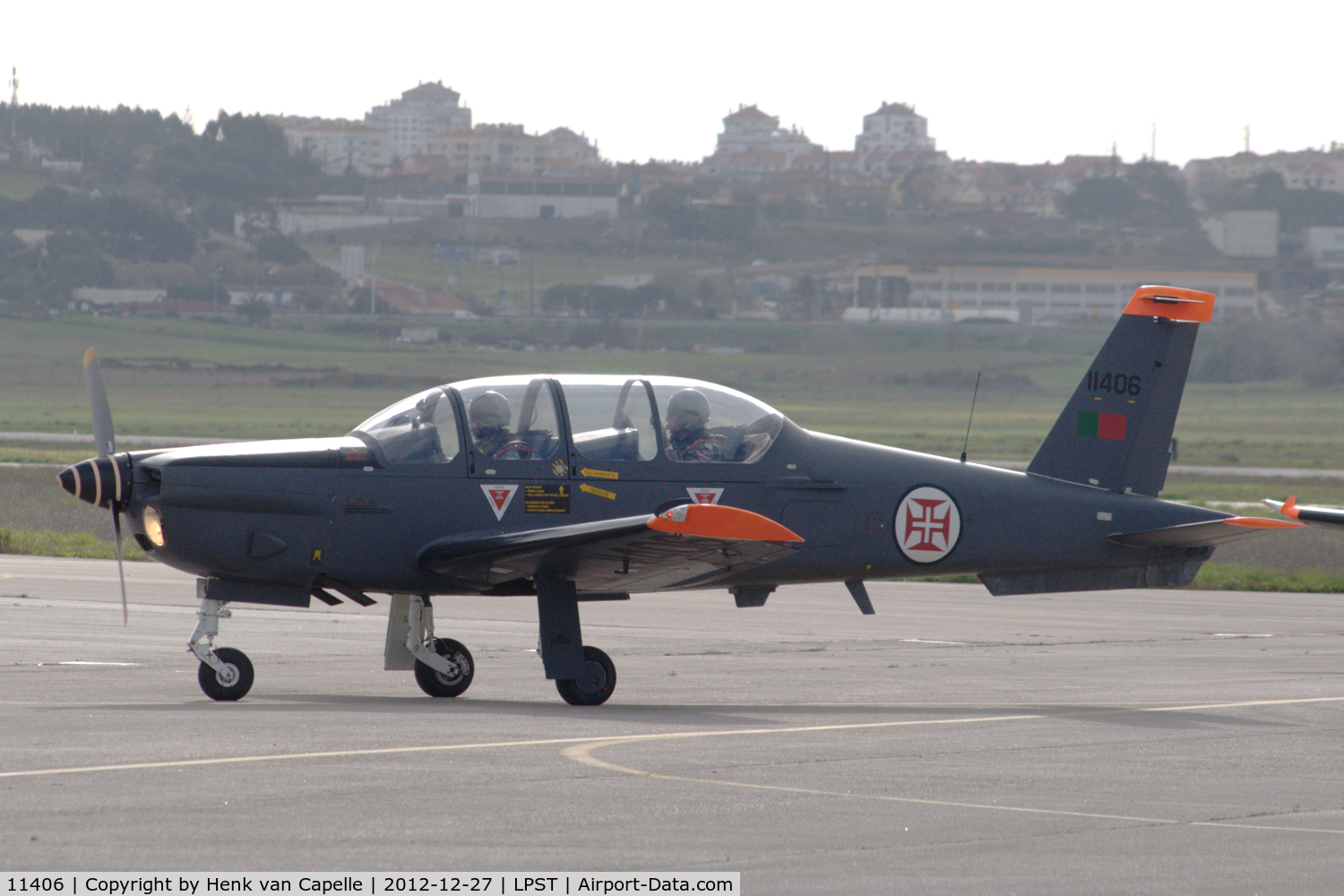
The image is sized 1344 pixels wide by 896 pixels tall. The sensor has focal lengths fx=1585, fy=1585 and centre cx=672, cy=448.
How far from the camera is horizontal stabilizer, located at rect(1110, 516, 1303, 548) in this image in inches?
479

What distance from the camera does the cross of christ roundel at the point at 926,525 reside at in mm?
12320

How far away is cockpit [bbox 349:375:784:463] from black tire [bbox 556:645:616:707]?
1.48 meters

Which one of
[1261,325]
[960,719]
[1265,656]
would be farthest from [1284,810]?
[1261,325]

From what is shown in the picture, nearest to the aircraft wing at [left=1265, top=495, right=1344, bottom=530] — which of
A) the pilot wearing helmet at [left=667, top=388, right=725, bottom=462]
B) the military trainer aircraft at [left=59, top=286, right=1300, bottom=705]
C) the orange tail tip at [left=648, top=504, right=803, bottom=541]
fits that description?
the military trainer aircraft at [left=59, top=286, right=1300, bottom=705]

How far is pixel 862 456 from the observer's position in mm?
12406

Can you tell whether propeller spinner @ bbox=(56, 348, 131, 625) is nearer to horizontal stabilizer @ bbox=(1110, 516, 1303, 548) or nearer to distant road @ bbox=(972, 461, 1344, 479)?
horizontal stabilizer @ bbox=(1110, 516, 1303, 548)

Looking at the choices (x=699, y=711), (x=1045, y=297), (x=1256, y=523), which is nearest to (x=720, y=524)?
(x=699, y=711)

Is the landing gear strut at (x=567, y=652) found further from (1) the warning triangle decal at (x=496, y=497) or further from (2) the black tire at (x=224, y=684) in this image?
(2) the black tire at (x=224, y=684)

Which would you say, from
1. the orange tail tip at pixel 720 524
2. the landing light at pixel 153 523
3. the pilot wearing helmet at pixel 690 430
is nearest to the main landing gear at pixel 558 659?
the pilot wearing helmet at pixel 690 430

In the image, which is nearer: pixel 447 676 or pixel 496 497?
pixel 496 497

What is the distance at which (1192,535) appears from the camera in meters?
12.5

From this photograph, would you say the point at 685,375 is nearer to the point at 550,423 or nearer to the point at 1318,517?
the point at 1318,517

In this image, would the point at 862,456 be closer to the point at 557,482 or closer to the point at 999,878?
the point at 557,482
